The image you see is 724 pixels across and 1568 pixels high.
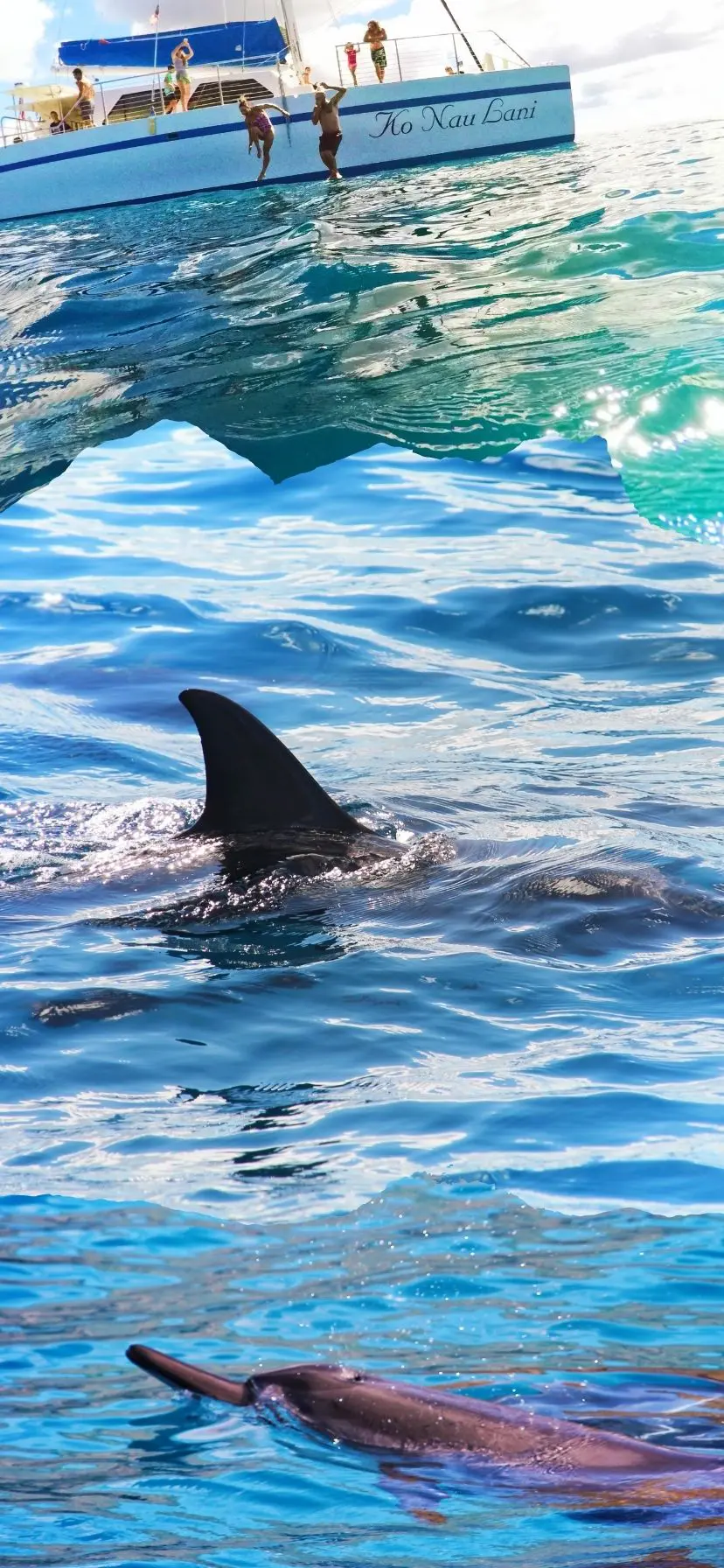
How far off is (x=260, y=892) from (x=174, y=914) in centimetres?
41

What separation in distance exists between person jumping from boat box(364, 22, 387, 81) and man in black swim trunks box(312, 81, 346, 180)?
2.51 metres

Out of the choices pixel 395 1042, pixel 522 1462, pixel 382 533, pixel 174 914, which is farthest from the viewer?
pixel 382 533

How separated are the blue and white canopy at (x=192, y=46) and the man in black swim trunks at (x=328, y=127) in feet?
37.4

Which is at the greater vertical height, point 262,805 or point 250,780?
point 250,780

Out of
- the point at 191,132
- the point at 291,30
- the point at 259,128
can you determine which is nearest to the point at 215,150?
the point at 191,132

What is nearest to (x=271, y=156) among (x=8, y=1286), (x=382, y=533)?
(x=382, y=533)

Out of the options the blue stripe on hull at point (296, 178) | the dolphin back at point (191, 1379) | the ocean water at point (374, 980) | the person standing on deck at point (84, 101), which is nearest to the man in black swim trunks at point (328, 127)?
the blue stripe on hull at point (296, 178)

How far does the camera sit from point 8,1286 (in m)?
4.24

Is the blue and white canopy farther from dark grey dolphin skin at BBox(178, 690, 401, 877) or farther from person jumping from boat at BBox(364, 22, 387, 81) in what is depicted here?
dark grey dolphin skin at BBox(178, 690, 401, 877)

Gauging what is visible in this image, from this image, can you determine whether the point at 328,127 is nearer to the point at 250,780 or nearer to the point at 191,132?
the point at 191,132

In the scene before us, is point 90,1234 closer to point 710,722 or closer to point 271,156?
point 710,722

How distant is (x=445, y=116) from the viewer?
169 feet

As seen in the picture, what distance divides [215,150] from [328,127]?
4429mm

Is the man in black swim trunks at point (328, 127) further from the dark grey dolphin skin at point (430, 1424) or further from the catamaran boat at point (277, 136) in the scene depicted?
the dark grey dolphin skin at point (430, 1424)
